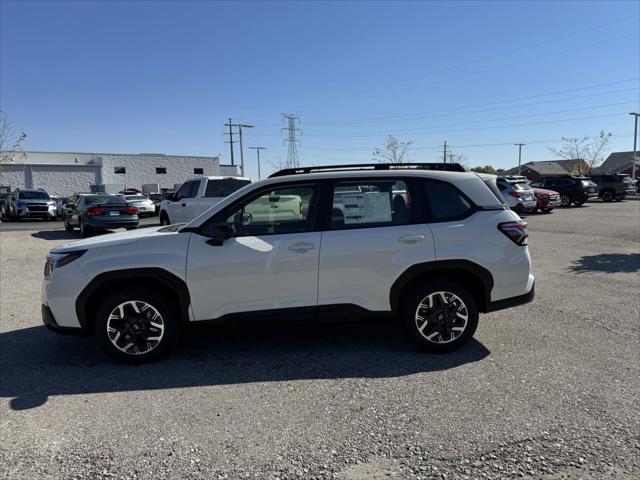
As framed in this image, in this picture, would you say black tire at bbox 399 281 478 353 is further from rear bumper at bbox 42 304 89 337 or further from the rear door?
rear bumper at bbox 42 304 89 337

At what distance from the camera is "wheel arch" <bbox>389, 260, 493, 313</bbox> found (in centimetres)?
441

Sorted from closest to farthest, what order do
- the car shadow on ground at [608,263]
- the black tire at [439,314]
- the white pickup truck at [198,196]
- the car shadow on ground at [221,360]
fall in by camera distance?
the car shadow on ground at [221,360]
the black tire at [439,314]
the car shadow on ground at [608,263]
the white pickup truck at [198,196]

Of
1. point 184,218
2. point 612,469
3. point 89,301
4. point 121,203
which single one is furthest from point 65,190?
point 612,469

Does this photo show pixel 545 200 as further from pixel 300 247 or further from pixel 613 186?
pixel 300 247

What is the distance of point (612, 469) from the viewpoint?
2.73m

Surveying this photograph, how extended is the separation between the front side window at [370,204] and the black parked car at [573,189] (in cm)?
2692

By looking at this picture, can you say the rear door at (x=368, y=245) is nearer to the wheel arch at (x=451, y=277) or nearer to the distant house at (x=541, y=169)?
the wheel arch at (x=451, y=277)

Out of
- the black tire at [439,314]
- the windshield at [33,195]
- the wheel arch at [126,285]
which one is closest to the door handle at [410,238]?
the black tire at [439,314]

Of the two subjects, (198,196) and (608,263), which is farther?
(198,196)

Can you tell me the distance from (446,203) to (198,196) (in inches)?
389

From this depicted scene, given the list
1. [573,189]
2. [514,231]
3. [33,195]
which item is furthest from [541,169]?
[514,231]

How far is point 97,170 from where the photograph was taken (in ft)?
200

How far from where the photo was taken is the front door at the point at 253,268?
14.0ft

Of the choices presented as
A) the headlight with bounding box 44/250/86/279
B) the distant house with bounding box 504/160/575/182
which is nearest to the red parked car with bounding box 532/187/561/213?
the headlight with bounding box 44/250/86/279
